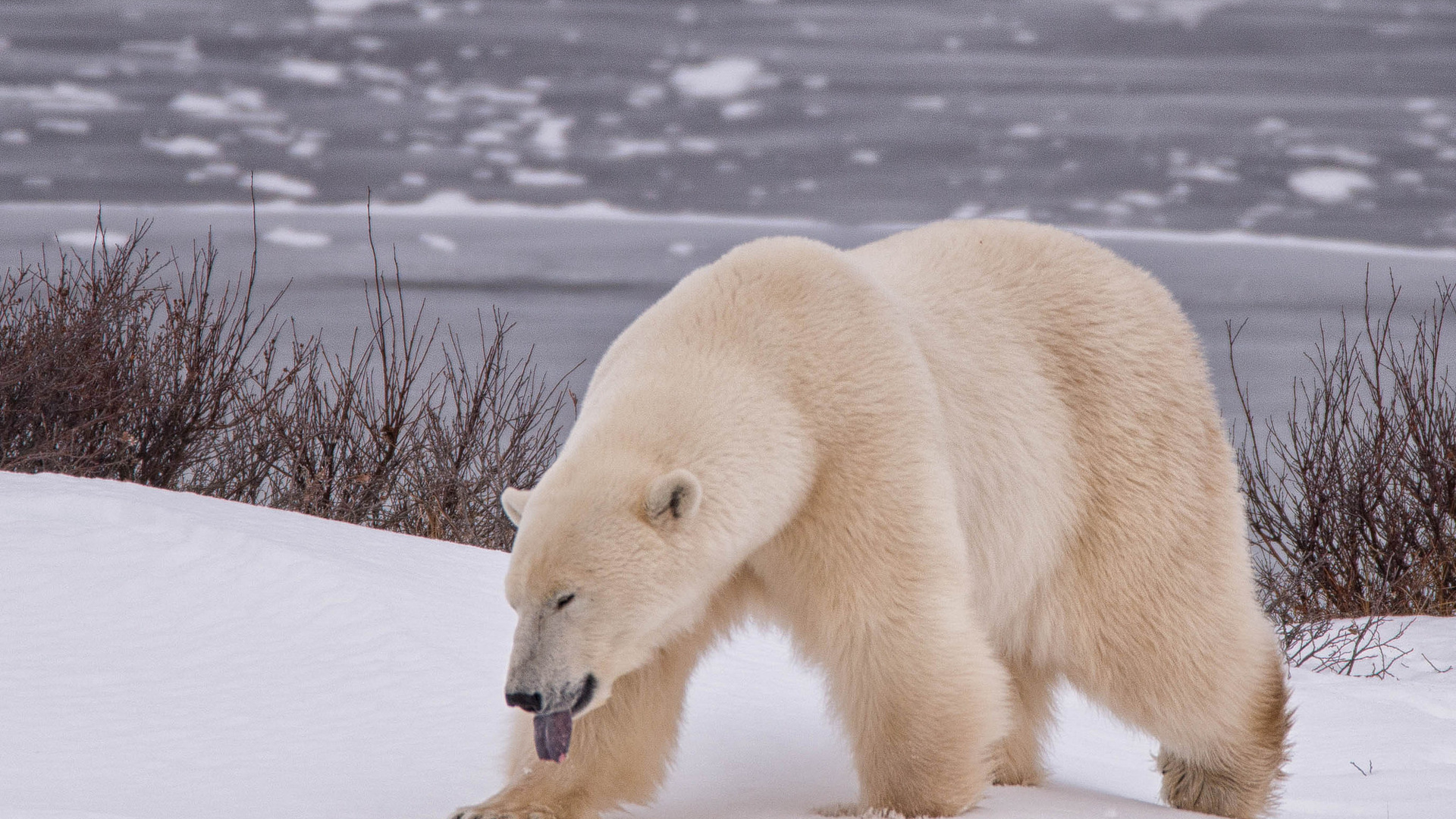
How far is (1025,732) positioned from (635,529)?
5.85ft

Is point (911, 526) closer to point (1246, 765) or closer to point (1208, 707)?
point (1208, 707)

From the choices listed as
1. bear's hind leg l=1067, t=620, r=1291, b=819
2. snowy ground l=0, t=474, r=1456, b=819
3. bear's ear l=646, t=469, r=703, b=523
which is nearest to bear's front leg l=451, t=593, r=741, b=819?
snowy ground l=0, t=474, r=1456, b=819

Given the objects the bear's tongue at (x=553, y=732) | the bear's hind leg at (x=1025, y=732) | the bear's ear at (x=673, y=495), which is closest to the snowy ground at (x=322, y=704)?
the bear's hind leg at (x=1025, y=732)

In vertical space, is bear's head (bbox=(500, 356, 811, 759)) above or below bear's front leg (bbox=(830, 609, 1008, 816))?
above

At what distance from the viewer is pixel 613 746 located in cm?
296

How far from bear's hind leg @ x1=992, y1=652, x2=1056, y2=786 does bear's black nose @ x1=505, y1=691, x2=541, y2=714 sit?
5.54 feet

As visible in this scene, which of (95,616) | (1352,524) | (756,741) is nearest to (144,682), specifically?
(95,616)

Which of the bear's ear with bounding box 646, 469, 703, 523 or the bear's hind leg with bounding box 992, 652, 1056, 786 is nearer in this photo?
the bear's ear with bounding box 646, 469, 703, 523

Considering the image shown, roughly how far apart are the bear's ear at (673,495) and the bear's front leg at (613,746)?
1.62 feet

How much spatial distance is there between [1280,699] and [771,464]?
1957mm

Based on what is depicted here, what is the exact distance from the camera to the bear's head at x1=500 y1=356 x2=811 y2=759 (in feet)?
8.03

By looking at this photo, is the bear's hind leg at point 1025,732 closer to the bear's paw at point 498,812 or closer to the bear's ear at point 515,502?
the bear's paw at point 498,812

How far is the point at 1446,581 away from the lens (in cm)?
1060

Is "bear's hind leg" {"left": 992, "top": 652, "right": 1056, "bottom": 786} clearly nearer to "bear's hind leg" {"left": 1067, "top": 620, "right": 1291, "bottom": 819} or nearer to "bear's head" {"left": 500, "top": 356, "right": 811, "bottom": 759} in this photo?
"bear's hind leg" {"left": 1067, "top": 620, "right": 1291, "bottom": 819}
